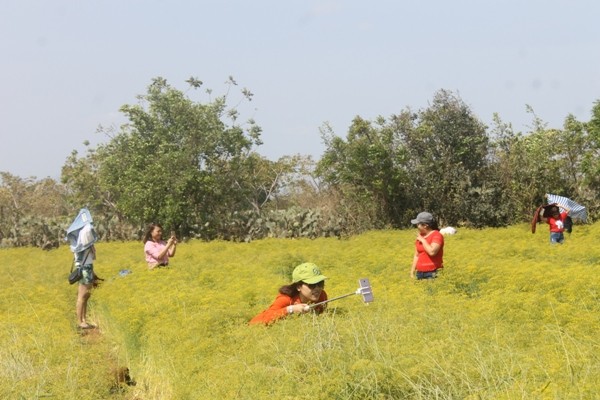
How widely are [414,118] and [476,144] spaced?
2.70 metres

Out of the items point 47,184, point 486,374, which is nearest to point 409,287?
point 486,374

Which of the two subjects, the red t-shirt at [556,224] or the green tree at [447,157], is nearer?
the red t-shirt at [556,224]

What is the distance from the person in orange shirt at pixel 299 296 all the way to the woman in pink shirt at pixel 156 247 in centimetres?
584

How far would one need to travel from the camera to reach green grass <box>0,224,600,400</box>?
16.7 ft

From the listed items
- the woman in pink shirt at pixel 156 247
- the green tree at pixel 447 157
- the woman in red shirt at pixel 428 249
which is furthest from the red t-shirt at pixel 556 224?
the green tree at pixel 447 157

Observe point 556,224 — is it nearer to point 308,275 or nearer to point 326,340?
point 308,275

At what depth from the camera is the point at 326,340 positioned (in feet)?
19.4

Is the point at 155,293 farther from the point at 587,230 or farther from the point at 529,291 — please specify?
the point at 587,230

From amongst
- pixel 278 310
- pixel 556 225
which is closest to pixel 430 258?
pixel 278 310

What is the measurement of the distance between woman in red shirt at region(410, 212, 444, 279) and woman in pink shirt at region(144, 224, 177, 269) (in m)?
4.52

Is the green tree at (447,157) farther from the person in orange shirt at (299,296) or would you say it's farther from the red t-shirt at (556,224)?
the person in orange shirt at (299,296)

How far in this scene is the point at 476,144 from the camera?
30.7m

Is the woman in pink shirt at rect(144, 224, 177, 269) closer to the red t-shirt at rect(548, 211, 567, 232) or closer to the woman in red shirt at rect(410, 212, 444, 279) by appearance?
the woman in red shirt at rect(410, 212, 444, 279)

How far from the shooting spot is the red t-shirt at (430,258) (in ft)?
34.1
